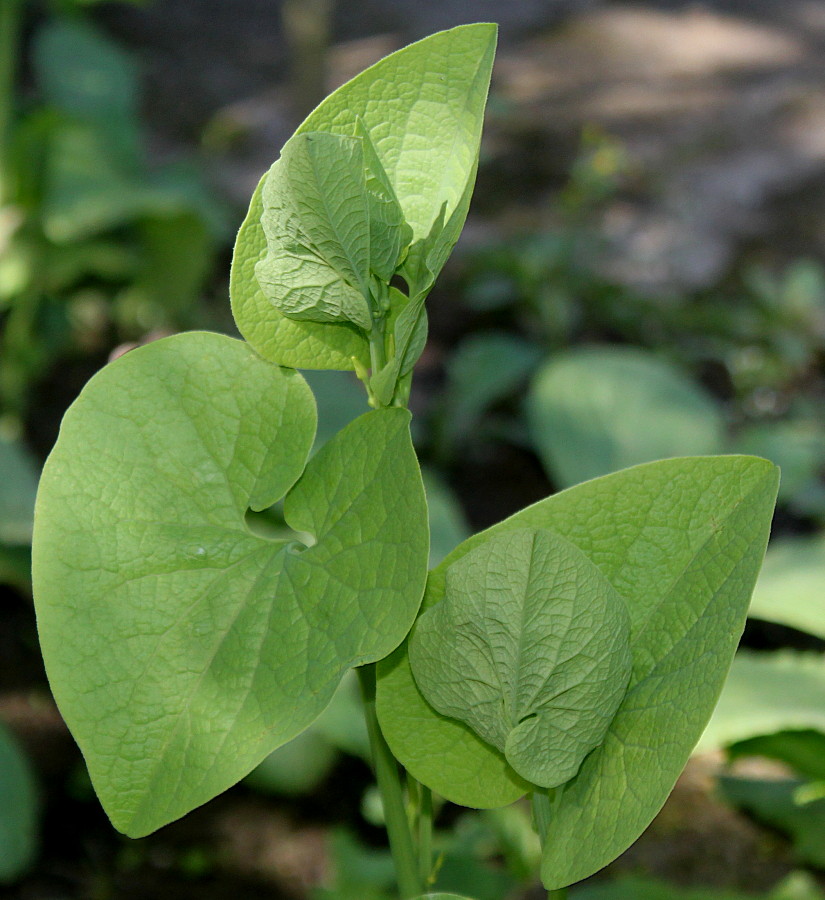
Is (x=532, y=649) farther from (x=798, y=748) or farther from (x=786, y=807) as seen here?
(x=786, y=807)

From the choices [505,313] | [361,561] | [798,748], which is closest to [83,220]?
[505,313]

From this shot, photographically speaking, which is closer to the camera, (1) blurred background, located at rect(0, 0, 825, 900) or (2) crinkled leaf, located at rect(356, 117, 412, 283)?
(2) crinkled leaf, located at rect(356, 117, 412, 283)

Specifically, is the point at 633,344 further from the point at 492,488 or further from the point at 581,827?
the point at 581,827

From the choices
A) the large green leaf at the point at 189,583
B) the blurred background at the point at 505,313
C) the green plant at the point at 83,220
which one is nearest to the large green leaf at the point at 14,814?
the blurred background at the point at 505,313

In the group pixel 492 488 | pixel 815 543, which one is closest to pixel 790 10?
pixel 492 488

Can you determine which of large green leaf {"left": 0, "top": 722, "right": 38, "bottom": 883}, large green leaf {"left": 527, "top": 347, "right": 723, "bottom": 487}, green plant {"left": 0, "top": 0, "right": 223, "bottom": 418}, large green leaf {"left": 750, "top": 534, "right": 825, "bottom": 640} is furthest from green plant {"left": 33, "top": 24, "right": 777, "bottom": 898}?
green plant {"left": 0, "top": 0, "right": 223, "bottom": 418}

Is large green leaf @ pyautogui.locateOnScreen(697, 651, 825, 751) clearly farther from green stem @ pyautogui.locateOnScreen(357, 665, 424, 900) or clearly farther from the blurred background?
green stem @ pyautogui.locateOnScreen(357, 665, 424, 900)
